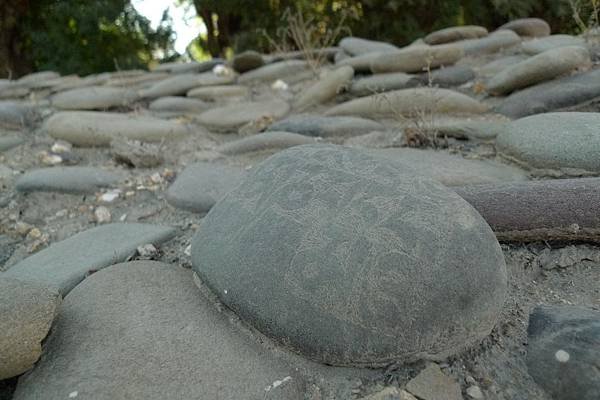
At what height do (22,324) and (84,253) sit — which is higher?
(22,324)

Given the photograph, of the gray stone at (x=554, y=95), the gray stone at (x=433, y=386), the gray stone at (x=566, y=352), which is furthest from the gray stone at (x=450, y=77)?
the gray stone at (x=433, y=386)

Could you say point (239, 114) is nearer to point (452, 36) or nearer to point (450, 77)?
point (450, 77)

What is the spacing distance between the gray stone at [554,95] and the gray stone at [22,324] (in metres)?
1.63

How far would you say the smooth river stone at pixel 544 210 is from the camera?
1022mm

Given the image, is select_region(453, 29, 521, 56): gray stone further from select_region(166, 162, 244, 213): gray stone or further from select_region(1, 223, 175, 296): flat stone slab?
select_region(1, 223, 175, 296): flat stone slab

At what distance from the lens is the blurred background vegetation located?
518 centimetres

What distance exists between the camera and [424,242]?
857 mm

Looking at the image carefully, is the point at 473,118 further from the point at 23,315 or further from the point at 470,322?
the point at 23,315

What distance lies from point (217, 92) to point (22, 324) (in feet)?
6.74

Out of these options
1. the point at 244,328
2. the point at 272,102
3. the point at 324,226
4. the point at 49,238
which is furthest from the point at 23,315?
the point at 272,102

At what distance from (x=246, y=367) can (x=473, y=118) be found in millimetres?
1447

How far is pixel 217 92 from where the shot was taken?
2.73 meters

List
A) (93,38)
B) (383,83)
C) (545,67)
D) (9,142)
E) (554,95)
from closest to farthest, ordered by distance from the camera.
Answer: (554,95)
(545,67)
(9,142)
(383,83)
(93,38)

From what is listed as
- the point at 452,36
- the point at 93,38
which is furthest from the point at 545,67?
the point at 93,38
